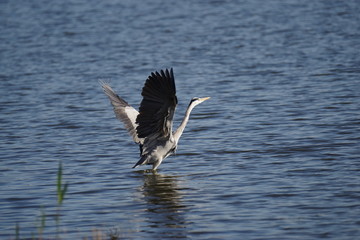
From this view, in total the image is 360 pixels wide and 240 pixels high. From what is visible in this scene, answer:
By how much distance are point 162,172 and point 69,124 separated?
298 centimetres

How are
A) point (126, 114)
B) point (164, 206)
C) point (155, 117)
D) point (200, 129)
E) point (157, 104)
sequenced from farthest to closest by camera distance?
point (200, 129) < point (126, 114) < point (155, 117) < point (157, 104) < point (164, 206)

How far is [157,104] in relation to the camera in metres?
7.64

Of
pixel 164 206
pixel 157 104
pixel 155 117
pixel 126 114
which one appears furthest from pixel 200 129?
pixel 164 206

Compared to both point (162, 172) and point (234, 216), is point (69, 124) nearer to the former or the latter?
point (162, 172)

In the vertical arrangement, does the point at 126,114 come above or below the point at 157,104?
→ below

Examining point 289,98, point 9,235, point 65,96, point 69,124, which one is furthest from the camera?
point 65,96

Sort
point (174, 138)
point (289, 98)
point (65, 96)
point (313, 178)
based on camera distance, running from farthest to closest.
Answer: point (65, 96)
point (289, 98)
point (174, 138)
point (313, 178)

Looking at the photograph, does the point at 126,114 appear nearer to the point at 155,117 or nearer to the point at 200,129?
the point at 155,117

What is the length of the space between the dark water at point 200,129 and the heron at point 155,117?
314mm

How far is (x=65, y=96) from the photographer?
43.7 ft

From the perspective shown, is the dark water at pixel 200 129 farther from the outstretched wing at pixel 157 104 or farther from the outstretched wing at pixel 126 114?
the outstretched wing at pixel 157 104

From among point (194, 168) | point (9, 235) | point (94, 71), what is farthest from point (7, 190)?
point (94, 71)

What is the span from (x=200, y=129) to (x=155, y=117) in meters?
2.95

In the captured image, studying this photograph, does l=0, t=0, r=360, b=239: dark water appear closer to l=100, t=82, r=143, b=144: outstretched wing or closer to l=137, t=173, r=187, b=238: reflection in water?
l=137, t=173, r=187, b=238: reflection in water
